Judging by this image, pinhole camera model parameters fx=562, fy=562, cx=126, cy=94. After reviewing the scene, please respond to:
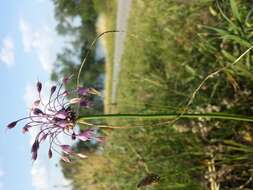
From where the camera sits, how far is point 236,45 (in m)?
2.86

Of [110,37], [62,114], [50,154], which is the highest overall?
[110,37]

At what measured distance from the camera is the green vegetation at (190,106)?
92.0 inches

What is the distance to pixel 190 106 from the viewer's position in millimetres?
2660

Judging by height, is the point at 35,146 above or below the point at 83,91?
below

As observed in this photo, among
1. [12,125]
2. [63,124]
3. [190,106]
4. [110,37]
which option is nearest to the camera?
[63,124]

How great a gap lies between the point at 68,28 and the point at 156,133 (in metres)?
14.2

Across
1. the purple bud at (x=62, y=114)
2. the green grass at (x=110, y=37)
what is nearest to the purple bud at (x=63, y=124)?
the purple bud at (x=62, y=114)

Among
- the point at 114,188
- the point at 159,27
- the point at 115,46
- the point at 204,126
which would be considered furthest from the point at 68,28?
the point at 204,126

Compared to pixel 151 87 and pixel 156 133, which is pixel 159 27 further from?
pixel 156 133

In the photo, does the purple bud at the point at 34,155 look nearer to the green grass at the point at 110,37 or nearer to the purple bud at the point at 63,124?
the purple bud at the point at 63,124

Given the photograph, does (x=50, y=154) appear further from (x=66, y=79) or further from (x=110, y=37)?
(x=110, y=37)

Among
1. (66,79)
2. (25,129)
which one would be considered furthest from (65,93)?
(25,129)

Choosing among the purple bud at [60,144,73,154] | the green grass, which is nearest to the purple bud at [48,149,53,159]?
the purple bud at [60,144,73,154]

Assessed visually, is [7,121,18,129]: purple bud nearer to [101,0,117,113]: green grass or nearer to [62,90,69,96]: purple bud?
[62,90,69,96]: purple bud
